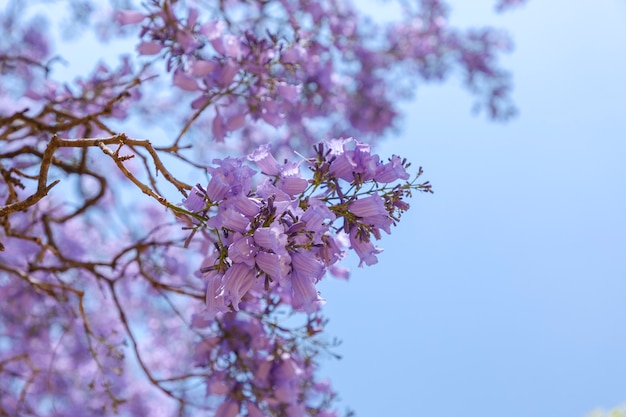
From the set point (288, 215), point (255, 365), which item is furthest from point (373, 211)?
point (255, 365)

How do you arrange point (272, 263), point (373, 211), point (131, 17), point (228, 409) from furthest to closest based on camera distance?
point (131, 17) < point (228, 409) < point (373, 211) < point (272, 263)

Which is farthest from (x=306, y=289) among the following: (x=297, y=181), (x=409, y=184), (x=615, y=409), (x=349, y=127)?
(x=615, y=409)

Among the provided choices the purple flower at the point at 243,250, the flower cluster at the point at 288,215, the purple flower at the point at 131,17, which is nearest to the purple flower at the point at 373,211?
the flower cluster at the point at 288,215

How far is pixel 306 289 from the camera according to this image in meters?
1.73

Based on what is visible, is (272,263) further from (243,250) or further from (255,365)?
(255,365)

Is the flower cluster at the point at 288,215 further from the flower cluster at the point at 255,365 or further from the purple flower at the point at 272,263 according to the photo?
the flower cluster at the point at 255,365

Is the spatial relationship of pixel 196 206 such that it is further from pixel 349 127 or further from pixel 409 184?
pixel 349 127

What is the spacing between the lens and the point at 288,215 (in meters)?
1.68

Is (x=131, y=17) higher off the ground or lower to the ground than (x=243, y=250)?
higher

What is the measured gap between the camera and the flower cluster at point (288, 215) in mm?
1649

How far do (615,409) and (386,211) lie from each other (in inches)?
378

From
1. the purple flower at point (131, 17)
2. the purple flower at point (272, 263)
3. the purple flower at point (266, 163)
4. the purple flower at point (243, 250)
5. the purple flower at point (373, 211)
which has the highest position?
the purple flower at point (131, 17)

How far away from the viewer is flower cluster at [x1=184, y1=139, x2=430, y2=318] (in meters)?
1.65

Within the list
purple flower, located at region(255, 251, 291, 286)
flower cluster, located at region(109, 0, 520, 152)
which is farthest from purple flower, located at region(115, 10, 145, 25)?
purple flower, located at region(255, 251, 291, 286)
